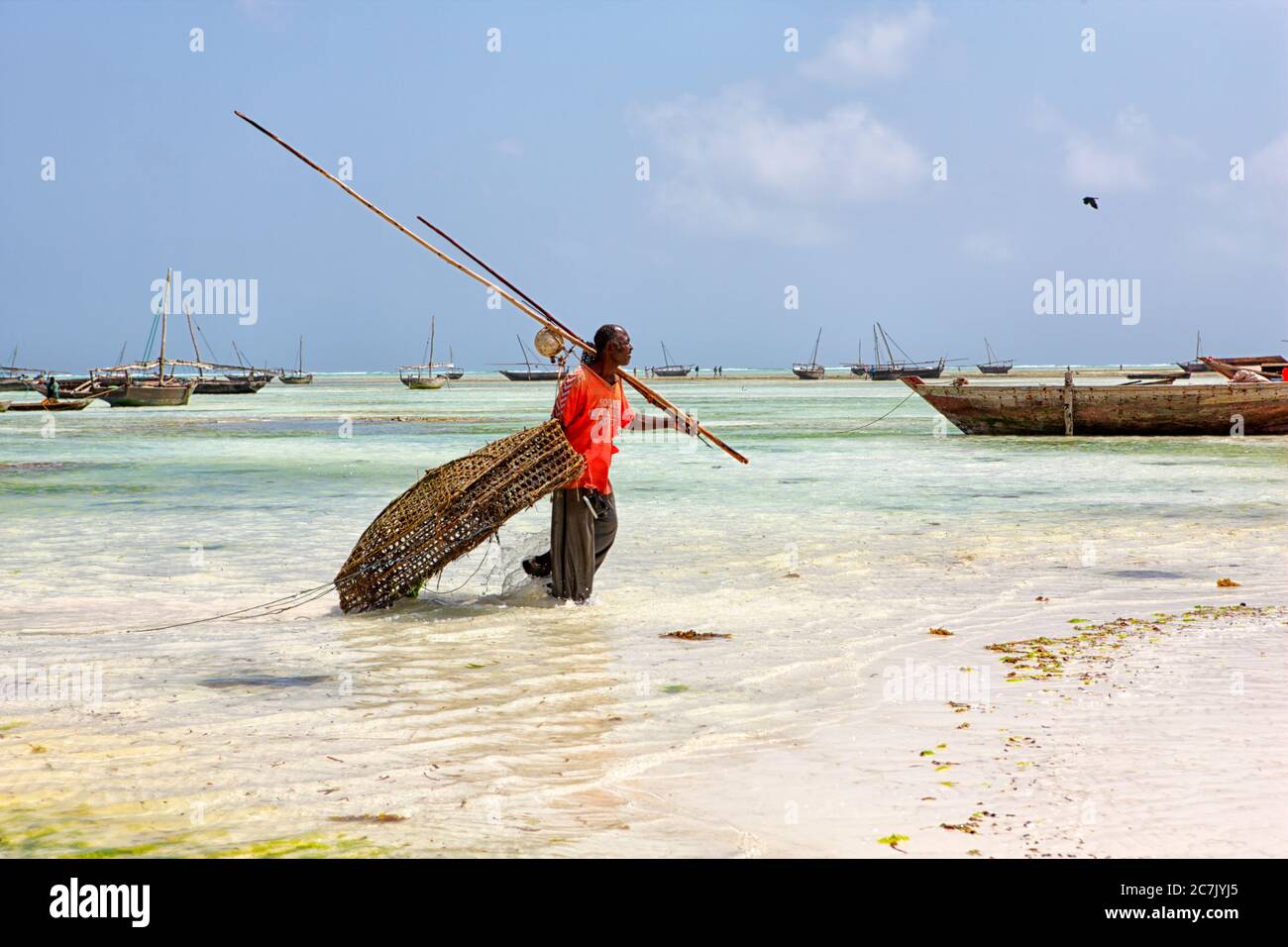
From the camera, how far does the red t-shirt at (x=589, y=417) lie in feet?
20.9

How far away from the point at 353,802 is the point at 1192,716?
2.83 m

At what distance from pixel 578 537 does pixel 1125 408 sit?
17.8 m

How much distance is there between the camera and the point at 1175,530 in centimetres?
988

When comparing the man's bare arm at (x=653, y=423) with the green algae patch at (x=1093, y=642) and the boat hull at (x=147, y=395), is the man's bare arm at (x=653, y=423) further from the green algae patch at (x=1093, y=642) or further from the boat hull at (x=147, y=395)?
the boat hull at (x=147, y=395)

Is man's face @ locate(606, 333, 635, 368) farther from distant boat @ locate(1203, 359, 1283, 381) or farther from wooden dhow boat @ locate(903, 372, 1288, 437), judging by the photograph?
distant boat @ locate(1203, 359, 1283, 381)

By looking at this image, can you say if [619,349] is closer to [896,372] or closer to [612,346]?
[612,346]

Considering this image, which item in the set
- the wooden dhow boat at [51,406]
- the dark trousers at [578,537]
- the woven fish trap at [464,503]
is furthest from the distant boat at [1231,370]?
the wooden dhow boat at [51,406]

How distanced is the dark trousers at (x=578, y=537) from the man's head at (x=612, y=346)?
69cm

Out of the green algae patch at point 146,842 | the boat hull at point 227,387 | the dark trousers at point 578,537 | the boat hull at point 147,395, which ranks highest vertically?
the boat hull at point 227,387

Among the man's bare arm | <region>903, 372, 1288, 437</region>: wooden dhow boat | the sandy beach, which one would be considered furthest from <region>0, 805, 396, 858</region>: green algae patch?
<region>903, 372, 1288, 437</region>: wooden dhow boat

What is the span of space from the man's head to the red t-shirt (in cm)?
11

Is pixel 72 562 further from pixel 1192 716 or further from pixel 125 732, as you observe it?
pixel 1192 716

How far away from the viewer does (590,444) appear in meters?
6.40

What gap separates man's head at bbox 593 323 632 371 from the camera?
6293 millimetres
